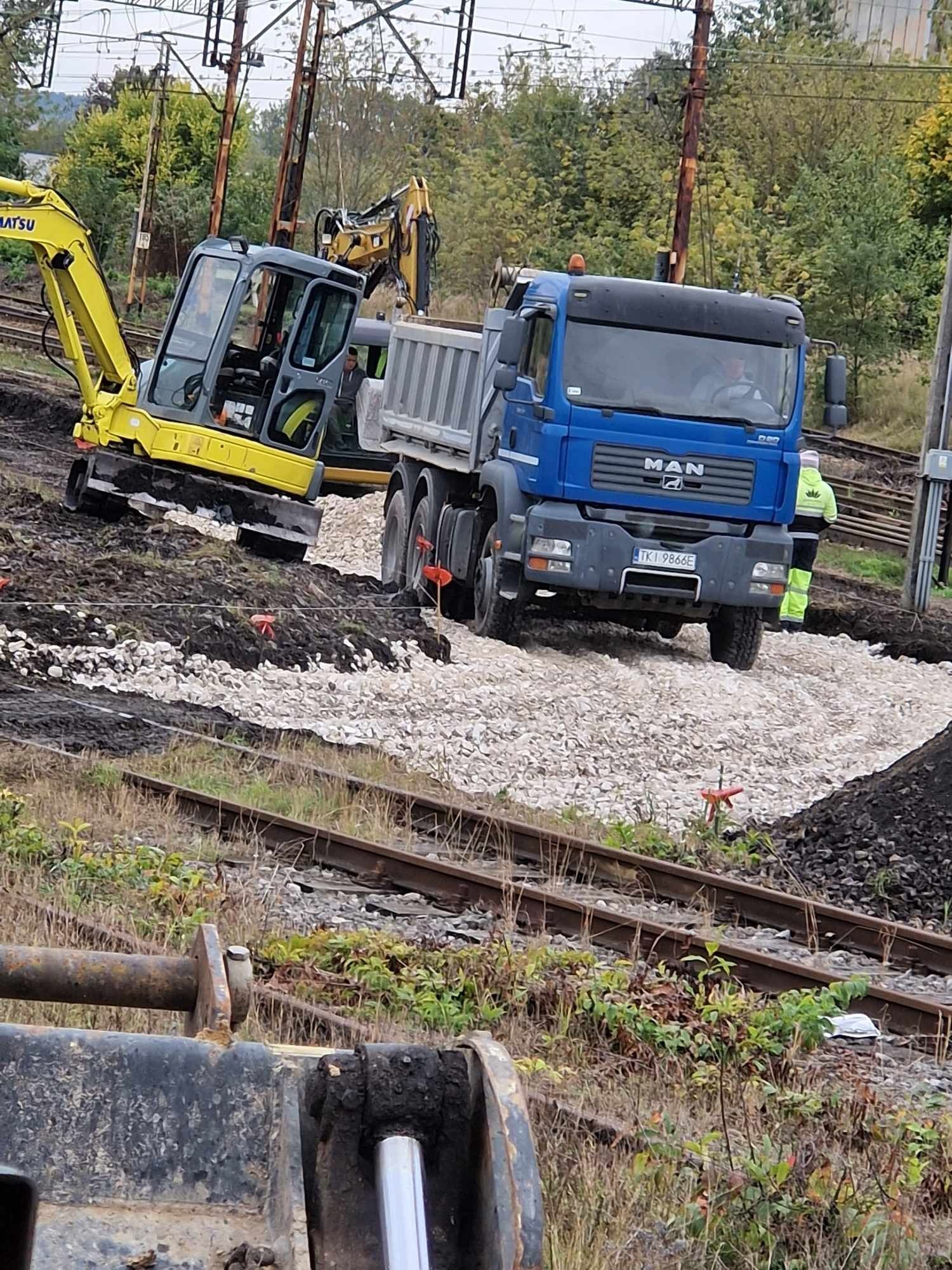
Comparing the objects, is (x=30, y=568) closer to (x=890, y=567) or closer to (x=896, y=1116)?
(x=896, y=1116)

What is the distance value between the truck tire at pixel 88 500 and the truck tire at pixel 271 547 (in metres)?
1.32

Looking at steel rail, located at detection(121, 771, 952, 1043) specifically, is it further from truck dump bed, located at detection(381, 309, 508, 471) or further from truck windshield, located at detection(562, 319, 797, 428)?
→ truck dump bed, located at detection(381, 309, 508, 471)

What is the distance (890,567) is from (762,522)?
9.53 m

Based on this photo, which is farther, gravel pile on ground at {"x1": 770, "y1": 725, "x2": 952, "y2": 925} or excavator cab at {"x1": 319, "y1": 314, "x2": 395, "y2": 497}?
excavator cab at {"x1": 319, "y1": 314, "x2": 395, "y2": 497}

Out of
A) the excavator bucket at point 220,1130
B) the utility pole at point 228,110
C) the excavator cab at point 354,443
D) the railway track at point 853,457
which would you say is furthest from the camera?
the utility pole at point 228,110

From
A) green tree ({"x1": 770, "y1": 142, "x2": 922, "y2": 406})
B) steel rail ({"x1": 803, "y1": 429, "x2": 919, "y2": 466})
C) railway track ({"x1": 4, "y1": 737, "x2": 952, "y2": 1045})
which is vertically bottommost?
railway track ({"x1": 4, "y1": 737, "x2": 952, "y2": 1045})

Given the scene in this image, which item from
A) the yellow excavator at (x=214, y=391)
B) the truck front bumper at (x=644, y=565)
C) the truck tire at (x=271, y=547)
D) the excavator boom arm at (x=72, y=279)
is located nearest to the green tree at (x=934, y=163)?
the yellow excavator at (x=214, y=391)

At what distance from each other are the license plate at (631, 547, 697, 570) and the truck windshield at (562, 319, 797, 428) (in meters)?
1.16

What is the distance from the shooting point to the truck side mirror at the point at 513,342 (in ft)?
48.7

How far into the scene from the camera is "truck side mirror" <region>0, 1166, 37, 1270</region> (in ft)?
8.87

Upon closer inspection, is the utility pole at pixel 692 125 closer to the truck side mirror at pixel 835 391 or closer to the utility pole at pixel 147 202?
the truck side mirror at pixel 835 391

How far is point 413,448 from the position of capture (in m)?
18.5

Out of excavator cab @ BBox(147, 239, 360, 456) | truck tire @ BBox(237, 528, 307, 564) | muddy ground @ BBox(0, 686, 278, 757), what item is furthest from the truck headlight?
excavator cab @ BBox(147, 239, 360, 456)

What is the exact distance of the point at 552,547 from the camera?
14.8 metres
